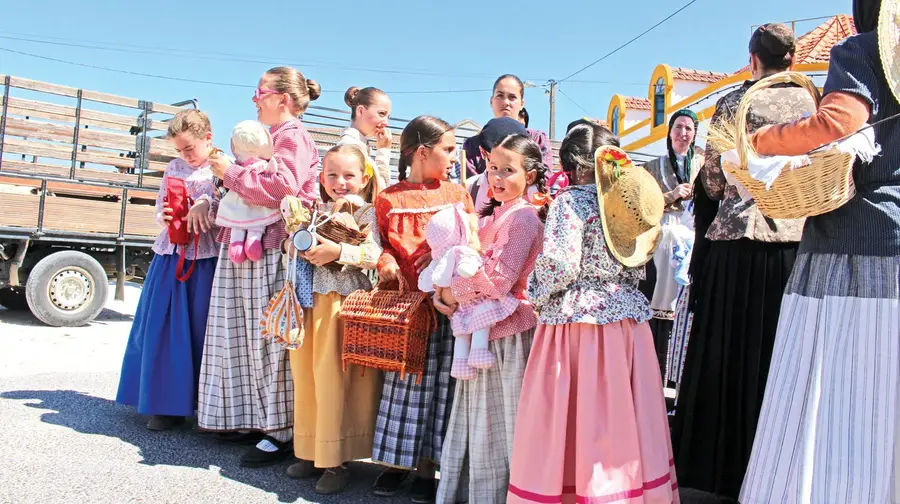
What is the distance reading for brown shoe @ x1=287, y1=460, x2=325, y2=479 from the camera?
11.0 feet

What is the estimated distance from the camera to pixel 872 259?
2.04 metres

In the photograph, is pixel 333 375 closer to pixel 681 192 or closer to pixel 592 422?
pixel 592 422

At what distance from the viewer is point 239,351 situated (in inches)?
149

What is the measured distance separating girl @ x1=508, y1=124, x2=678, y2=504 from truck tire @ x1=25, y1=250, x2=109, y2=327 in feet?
24.5

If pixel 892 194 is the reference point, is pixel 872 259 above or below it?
below

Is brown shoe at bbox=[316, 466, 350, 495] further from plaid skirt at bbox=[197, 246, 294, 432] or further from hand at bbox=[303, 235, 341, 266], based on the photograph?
hand at bbox=[303, 235, 341, 266]

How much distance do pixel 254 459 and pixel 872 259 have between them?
2921mm

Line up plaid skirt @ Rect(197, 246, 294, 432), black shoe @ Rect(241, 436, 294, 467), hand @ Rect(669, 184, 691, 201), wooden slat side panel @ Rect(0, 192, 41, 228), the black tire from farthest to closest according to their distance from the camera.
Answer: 1. the black tire
2. wooden slat side panel @ Rect(0, 192, 41, 228)
3. hand @ Rect(669, 184, 691, 201)
4. plaid skirt @ Rect(197, 246, 294, 432)
5. black shoe @ Rect(241, 436, 294, 467)

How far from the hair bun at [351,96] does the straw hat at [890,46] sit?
10.2 ft

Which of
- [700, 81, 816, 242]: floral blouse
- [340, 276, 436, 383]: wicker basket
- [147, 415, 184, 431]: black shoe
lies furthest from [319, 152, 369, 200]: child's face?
[147, 415, 184, 431]: black shoe

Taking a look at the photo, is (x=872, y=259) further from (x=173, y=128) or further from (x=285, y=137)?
(x=173, y=128)

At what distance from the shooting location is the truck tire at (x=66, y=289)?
8.05 metres

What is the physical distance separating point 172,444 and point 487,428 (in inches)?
80.7

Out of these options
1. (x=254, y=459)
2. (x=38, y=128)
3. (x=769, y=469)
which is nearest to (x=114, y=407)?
(x=254, y=459)
